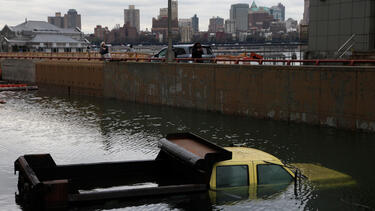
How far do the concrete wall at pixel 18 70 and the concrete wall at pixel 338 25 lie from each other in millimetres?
29931

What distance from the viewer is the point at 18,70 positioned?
183ft

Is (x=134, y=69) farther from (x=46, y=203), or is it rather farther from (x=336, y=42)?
(x=46, y=203)

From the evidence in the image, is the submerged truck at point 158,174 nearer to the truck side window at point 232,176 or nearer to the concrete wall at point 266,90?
the truck side window at point 232,176

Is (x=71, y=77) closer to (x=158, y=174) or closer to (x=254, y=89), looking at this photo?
(x=254, y=89)

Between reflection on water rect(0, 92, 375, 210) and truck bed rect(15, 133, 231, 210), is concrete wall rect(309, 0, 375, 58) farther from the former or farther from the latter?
truck bed rect(15, 133, 231, 210)

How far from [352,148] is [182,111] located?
12681 mm

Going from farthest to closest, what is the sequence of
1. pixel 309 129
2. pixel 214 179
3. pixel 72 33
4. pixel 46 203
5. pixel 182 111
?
pixel 72 33 → pixel 182 111 → pixel 309 129 → pixel 214 179 → pixel 46 203

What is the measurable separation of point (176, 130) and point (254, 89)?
5.00 meters

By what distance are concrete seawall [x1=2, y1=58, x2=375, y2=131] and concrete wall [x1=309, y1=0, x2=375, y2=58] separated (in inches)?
303

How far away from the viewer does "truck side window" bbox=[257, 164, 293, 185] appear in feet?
37.9

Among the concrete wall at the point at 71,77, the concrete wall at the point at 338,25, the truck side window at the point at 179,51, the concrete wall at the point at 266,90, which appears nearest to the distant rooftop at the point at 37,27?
the concrete wall at the point at 71,77

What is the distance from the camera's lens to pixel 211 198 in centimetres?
1128

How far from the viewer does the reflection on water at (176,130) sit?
37.9 ft

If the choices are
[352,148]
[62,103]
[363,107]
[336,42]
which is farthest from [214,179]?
[62,103]
